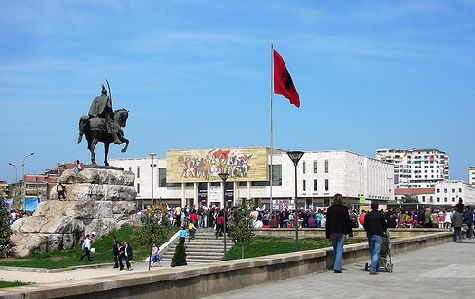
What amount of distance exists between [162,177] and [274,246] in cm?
8689

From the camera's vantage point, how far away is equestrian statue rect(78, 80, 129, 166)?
116ft

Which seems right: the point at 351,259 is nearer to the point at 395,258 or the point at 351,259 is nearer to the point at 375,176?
the point at 395,258

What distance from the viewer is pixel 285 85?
3819 cm

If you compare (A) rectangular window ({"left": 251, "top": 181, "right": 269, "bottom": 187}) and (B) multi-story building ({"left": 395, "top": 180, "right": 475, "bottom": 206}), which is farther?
(B) multi-story building ({"left": 395, "top": 180, "right": 475, "bottom": 206})

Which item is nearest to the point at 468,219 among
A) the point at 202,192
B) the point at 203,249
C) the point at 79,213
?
the point at 203,249

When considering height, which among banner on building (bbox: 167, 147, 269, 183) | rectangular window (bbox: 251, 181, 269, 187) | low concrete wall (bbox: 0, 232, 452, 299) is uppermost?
banner on building (bbox: 167, 147, 269, 183)

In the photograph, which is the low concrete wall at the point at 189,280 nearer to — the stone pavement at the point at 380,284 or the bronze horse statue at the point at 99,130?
the stone pavement at the point at 380,284

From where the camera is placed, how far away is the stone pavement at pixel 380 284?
10.1 meters

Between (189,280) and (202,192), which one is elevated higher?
(202,192)

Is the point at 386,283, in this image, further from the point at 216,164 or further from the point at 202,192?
the point at 202,192

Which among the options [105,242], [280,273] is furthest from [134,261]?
[280,273]

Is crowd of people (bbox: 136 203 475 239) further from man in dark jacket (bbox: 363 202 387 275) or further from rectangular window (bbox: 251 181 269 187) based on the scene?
Result: rectangular window (bbox: 251 181 269 187)

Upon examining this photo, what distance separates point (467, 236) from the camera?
100.0 ft

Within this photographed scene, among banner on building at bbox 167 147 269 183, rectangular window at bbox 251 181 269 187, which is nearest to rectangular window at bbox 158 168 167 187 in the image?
banner on building at bbox 167 147 269 183
